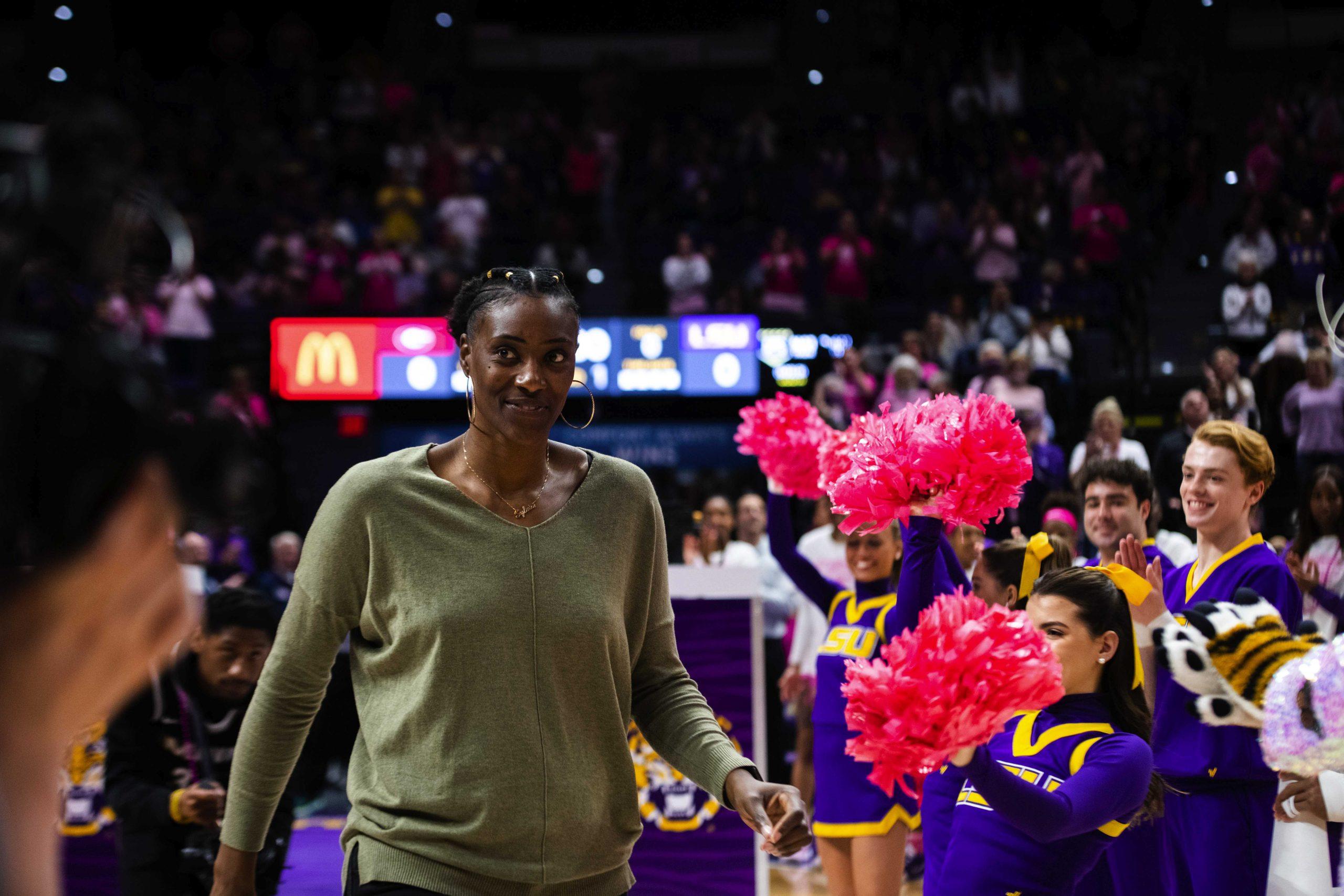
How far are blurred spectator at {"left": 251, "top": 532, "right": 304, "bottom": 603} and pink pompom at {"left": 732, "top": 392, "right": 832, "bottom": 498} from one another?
4.35 m

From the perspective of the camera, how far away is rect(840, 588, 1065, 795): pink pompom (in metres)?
1.98

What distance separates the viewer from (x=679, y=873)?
14.9 ft

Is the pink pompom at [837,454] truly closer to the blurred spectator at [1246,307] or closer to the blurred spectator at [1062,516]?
the blurred spectator at [1062,516]

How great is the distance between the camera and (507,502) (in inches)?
82.4

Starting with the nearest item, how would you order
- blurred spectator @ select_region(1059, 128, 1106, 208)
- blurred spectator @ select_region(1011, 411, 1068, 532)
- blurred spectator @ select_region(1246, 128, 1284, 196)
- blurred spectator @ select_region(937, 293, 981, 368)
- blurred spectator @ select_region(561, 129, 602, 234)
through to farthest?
blurred spectator @ select_region(1011, 411, 1068, 532), blurred spectator @ select_region(937, 293, 981, 368), blurred spectator @ select_region(1246, 128, 1284, 196), blurred spectator @ select_region(1059, 128, 1106, 208), blurred spectator @ select_region(561, 129, 602, 234)

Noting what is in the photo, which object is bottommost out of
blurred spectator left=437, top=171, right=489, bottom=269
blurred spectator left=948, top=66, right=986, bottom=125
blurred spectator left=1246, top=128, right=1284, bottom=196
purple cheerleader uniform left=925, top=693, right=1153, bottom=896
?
purple cheerleader uniform left=925, top=693, right=1153, bottom=896

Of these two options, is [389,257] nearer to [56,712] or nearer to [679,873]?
[679,873]

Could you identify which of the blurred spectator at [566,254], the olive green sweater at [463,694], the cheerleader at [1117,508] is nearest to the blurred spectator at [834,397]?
the blurred spectator at [566,254]

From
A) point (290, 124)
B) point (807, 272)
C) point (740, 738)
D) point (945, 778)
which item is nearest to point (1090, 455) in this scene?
point (740, 738)

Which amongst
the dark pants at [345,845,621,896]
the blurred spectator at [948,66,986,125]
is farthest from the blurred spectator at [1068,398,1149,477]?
the blurred spectator at [948,66,986,125]

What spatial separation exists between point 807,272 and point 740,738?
8.93 m

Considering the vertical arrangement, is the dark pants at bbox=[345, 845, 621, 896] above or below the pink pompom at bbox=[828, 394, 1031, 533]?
below

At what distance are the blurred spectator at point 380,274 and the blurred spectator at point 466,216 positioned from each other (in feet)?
2.72

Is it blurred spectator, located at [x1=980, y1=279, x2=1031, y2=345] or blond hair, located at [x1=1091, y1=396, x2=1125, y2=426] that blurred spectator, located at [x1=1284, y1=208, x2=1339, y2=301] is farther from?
blond hair, located at [x1=1091, y1=396, x2=1125, y2=426]
